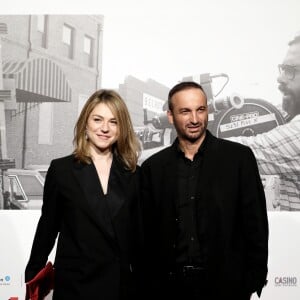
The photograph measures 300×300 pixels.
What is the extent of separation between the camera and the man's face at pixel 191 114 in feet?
5.42

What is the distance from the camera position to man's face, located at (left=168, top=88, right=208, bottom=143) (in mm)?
1651

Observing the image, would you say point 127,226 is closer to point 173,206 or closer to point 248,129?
point 173,206

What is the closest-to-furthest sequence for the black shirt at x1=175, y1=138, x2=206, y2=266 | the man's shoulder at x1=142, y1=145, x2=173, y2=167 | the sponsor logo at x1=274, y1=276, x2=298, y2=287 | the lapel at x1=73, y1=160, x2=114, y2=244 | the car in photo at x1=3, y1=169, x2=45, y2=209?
the lapel at x1=73, y1=160, x2=114, y2=244 → the black shirt at x1=175, y1=138, x2=206, y2=266 → the man's shoulder at x1=142, y1=145, x2=173, y2=167 → the sponsor logo at x1=274, y1=276, x2=298, y2=287 → the car in photo at x1=3, y1=169, x2=45, y2=209

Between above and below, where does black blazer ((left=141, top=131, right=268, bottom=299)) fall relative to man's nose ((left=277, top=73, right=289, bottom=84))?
below

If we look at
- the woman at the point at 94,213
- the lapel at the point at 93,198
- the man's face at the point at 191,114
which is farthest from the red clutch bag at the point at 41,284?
the man's face at the point at 191,114

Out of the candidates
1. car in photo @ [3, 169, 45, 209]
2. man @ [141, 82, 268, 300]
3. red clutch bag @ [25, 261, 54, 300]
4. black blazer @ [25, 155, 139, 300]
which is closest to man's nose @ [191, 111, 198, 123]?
man @ [141, 82, 268, 300]

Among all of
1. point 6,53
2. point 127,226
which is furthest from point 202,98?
point 6,53

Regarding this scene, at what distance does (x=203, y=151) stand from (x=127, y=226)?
1.54 ft

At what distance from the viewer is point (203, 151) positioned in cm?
166

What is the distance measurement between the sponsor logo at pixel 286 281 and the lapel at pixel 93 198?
1.48 metres

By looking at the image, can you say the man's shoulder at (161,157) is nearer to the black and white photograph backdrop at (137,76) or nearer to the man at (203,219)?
the man at (203,219)

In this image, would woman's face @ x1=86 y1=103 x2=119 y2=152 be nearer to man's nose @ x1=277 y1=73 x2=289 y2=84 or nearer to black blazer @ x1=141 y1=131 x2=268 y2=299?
black blazer @ x1=141 y1=131 x2=268 y2=299

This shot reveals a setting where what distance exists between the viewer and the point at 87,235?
57.1 inches

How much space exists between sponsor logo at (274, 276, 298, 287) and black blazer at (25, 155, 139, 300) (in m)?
1.33
